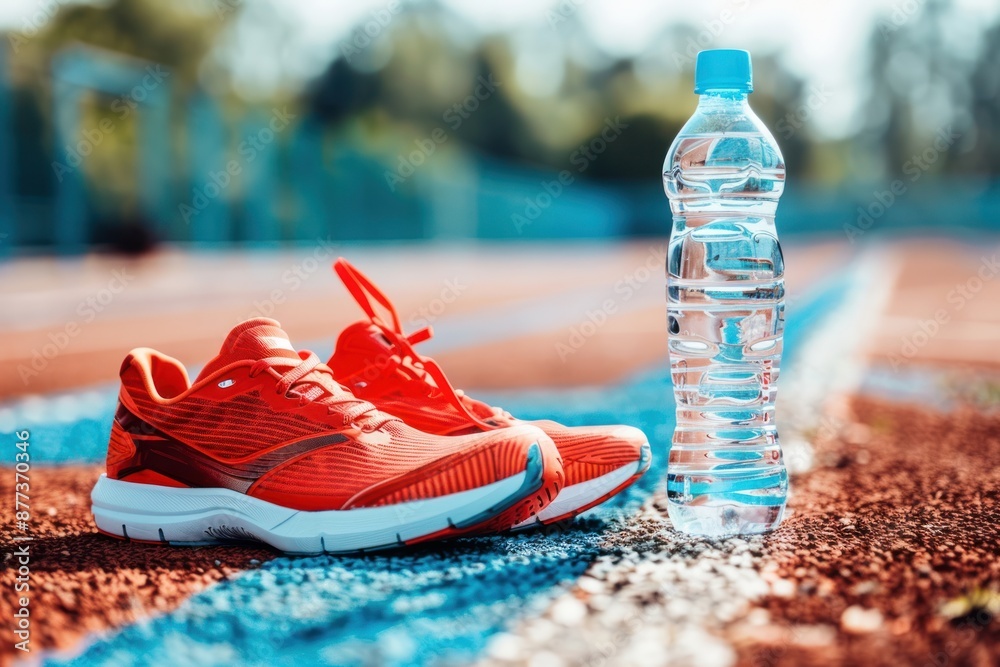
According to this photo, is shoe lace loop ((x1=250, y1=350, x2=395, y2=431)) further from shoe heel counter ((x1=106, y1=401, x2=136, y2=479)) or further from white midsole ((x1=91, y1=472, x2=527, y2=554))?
shoe heel counter ((x1=106, y1=401, x2=136, y2=479))

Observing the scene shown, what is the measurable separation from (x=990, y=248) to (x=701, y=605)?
3911 centimetres

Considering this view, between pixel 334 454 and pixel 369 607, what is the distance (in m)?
0.45

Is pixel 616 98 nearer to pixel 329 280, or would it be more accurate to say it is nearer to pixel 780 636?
pixel 329 280

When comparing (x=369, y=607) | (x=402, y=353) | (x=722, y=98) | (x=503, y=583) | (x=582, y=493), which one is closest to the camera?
(x=369, y=607)

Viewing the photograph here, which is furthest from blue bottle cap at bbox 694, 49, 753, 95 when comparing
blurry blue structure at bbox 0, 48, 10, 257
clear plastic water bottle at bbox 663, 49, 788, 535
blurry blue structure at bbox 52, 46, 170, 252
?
blurry blue structure at bbox 52, 46, 170, 252

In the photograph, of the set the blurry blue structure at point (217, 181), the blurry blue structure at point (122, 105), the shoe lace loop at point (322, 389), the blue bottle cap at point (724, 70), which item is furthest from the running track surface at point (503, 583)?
the blurry blue structure at point (217, 181)

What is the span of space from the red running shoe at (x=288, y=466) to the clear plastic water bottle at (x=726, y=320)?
63 centimetres

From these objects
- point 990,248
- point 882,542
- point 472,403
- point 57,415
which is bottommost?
point 990,248

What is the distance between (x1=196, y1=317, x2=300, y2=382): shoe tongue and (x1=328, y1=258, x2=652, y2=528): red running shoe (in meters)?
Result: 0.23

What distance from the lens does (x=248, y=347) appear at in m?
2.45

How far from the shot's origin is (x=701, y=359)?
3047mm

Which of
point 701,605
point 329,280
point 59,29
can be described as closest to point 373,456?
point 701,605

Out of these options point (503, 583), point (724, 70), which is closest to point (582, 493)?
point (503, 583)

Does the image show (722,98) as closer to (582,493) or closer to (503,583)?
(582,493)
